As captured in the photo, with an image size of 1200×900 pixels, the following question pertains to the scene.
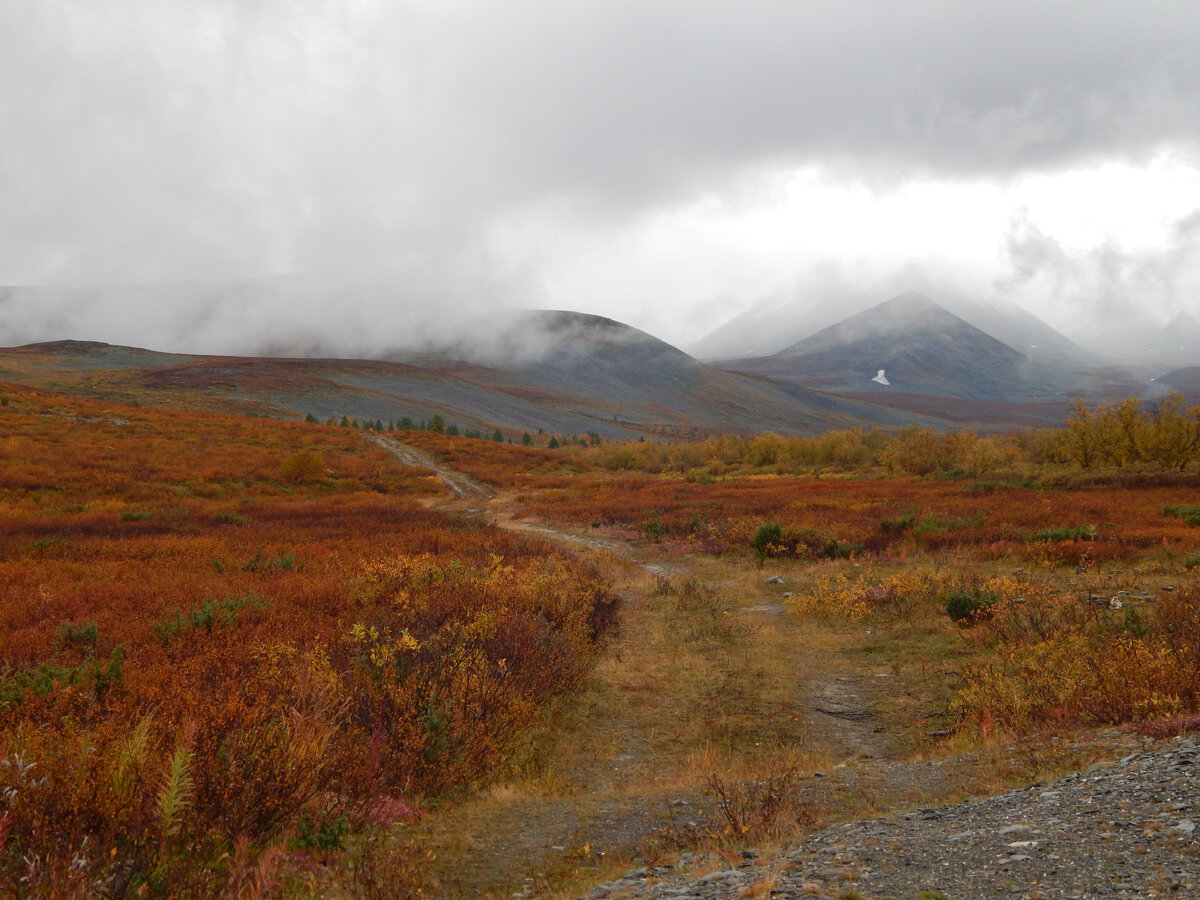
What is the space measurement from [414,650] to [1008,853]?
23.3 feet

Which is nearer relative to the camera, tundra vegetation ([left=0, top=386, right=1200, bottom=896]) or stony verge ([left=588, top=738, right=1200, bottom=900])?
stony verge ([left=588, top=738, right=1200, bottom=900])

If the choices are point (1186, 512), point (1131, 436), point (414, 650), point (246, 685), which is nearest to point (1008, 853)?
point (246, 685)

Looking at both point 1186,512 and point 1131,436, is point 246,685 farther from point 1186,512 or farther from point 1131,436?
point 1131,436

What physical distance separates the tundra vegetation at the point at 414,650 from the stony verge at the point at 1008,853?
792mm

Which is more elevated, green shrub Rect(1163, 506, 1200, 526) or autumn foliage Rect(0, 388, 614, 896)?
green shrub Rect(1163, 506, 1200, 526)

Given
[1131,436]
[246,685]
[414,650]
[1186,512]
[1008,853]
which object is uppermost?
[1131,436]

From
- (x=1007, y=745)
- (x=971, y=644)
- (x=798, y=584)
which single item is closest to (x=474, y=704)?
(x=1007, y=745)

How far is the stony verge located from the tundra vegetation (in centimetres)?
79

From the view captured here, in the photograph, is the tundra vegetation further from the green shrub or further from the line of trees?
the line of trees

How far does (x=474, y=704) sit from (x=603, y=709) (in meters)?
2.59

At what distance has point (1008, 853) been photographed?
4273mm

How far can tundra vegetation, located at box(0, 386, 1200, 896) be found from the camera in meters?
4.64

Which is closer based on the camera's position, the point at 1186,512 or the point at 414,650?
the point at 414,650

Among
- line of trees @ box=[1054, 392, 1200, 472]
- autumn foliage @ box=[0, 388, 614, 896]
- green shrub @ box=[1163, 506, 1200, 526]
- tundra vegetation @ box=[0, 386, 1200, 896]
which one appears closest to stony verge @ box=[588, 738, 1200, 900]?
tundra vegetation @ box=[0, 386, 1200, 896]
